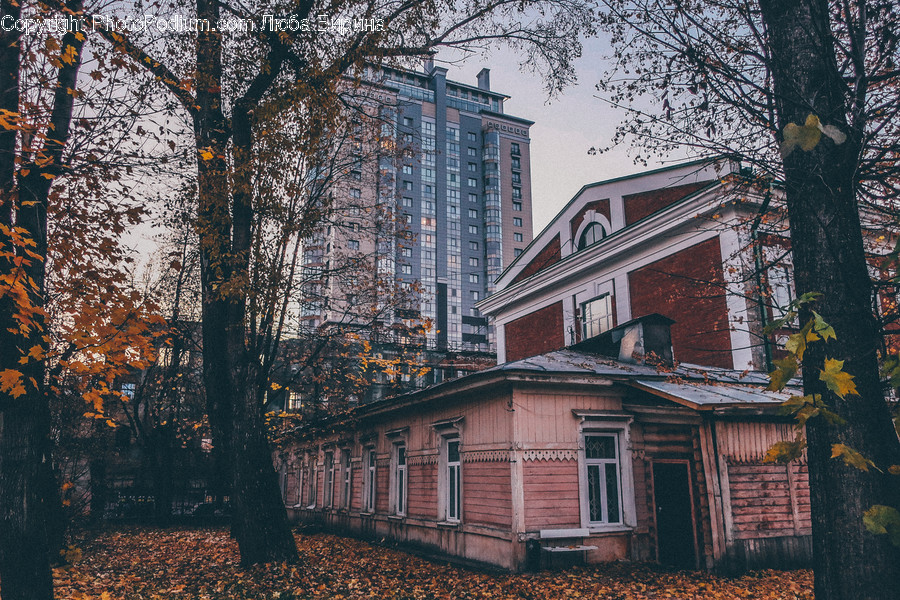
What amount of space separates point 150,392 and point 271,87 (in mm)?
18453

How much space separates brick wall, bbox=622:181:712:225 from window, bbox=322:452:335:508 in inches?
594

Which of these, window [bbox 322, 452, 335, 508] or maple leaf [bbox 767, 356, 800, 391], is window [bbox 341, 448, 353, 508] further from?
maple leaf [bbox 767, 356, 800, 391]

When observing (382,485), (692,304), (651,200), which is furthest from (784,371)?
(651,200)

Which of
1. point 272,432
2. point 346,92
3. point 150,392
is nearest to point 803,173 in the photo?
point 346,92

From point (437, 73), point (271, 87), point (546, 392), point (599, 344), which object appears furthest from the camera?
point (437, 73)

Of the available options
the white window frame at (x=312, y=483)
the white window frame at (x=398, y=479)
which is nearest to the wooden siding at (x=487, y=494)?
the white window frame at (x=398, y=479)

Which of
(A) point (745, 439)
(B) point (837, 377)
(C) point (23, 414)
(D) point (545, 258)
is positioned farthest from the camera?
(D) point (545, 258)

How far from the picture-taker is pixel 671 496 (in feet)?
42.0

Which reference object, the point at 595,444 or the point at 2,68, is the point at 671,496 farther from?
the point at 2,68

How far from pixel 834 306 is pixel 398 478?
47.0ft

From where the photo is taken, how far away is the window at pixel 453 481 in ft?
45.9

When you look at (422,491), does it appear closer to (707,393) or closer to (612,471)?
(612,471)

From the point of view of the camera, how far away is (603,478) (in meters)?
12.7

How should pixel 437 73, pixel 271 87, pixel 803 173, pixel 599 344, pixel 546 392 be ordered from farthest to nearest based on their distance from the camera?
pixel 437 73, pixel 599 344, pixel 271 87, pixel 546 392, pixel 803 173
